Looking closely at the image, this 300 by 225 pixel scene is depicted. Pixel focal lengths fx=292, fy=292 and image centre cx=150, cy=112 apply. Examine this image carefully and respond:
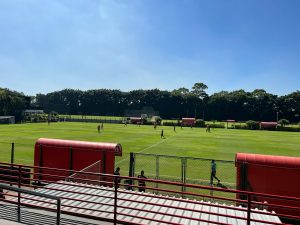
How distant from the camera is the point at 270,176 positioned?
12.7 m

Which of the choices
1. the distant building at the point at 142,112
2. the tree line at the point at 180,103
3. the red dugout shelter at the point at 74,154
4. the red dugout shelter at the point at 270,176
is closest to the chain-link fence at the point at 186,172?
the red dugout shelter at the point at 74,154

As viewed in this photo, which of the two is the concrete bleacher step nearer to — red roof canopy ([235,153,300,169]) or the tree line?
red roof canopy ([235,153,300,169])

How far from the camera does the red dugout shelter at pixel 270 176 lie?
12.5 metres

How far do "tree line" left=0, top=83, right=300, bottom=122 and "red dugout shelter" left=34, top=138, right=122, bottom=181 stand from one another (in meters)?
97.9

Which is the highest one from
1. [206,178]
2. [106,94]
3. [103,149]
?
[106,94]

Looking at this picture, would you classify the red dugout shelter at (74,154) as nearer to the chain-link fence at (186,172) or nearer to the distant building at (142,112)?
the chain-link fence at (186,172)

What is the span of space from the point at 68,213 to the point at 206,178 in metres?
11.9

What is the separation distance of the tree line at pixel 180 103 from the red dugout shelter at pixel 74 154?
97.9 m

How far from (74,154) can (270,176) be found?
31.6ft

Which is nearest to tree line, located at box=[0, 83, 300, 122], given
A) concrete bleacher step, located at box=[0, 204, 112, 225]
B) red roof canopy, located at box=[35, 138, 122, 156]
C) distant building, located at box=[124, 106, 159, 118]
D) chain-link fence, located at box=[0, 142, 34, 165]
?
distant building, located at box=[124, 106, 159, 118]

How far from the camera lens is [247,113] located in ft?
468

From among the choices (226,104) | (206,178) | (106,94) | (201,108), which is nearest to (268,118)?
(226,104)

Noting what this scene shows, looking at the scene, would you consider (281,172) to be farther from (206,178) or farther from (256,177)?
(206,178)

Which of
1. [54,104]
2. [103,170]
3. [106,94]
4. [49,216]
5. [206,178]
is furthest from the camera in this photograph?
[54,104]
